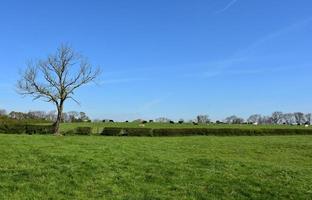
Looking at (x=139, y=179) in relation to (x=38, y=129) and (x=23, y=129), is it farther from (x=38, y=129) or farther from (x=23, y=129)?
(x=38, y=129)

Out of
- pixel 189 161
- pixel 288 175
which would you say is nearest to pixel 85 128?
pixel 189 161

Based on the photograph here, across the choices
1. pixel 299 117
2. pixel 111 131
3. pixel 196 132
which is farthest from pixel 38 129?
pixel 299 117

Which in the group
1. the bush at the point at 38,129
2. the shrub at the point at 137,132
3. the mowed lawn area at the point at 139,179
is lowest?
the mowed lawn area at the point at 139,179

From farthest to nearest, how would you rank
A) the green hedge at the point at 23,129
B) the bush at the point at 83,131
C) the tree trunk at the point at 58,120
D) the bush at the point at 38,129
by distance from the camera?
the bush at the point at 38,129
the bush at the point at 83,131
the green hedge at the point at 23,129
the tree trunk at the point at 58,120

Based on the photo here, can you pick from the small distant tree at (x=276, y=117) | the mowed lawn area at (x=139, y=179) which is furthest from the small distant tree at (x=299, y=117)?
the mowed lawn area at (x=139, y=179)

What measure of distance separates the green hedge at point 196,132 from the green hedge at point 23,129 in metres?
7.04

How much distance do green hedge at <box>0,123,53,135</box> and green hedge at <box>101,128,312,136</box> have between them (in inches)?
277

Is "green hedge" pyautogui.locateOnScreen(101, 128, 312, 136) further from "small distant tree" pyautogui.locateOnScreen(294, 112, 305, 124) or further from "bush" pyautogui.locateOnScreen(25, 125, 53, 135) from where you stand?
"small distant tree" pyautogui.locateOnScreen(294, 112, 305, 124)

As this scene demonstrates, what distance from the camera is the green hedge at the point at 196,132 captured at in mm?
56750

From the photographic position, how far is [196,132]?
196 feet

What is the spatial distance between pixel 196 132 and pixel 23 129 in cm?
2125

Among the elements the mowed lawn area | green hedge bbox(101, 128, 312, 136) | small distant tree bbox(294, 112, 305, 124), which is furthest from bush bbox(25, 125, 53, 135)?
small distant tree bbox(294, 112, 305, 124)

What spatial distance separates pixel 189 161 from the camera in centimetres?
1889

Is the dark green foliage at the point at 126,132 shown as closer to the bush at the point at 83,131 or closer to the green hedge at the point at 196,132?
the green hedge at the point at 196,132
